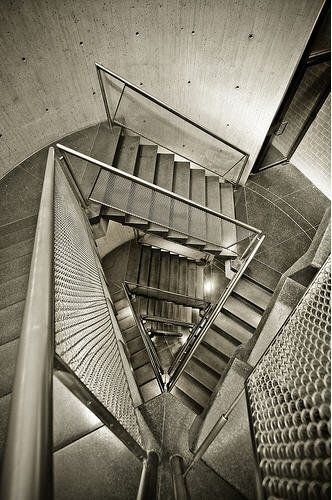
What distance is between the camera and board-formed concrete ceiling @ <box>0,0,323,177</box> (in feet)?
10.3

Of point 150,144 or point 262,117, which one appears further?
point 150,144

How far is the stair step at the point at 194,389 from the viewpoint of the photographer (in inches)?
155

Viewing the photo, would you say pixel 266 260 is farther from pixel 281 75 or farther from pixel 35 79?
pixel 35 79

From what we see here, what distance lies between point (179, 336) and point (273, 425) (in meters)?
4.84

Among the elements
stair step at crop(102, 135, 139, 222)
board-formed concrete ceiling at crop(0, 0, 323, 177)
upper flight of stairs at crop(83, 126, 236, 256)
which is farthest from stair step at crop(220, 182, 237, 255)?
stair step at crop(102, 135, 139, 222)

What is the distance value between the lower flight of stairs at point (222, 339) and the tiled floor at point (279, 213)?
0.30 m

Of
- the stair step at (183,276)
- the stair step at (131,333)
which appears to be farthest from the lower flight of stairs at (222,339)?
the stair step at (183,276)

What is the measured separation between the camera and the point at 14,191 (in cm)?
377

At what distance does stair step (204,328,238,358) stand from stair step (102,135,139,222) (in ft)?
7.54

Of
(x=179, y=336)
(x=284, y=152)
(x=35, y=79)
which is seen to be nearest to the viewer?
(x=35, y=79)

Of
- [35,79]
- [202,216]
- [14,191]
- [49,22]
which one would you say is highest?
[49,22]

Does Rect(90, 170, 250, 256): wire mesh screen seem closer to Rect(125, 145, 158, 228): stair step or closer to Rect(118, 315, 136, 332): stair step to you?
Rect(125, 145, 158, 228): stair step

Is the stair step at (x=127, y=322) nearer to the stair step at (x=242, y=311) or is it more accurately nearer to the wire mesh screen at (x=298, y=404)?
the stair step at (x=242, y=311)

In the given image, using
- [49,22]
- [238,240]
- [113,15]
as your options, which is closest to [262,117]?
[238,240]
